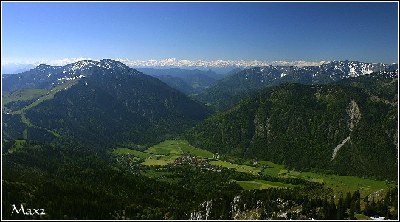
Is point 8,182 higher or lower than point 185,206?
higher

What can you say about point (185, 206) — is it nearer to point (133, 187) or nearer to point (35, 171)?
point (133, 187)

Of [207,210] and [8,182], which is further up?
[8,182]

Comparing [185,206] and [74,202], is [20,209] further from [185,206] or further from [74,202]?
[185,206]

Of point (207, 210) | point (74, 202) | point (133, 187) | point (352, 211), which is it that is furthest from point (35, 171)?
point (352, 211)

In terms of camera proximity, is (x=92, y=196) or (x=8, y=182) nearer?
(x=8, y=182)

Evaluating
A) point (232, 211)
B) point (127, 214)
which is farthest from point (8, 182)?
point (232, 211)

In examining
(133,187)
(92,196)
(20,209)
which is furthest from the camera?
(133,187)

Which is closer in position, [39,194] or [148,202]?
[39,194]

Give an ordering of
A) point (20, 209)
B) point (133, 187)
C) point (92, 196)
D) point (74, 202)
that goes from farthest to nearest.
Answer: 1. point (133, 187)
2. point (92, 196)
3. point (74, 202)
4. point (20, 209)

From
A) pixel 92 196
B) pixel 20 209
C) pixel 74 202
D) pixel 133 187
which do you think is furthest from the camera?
pixel 133 187
